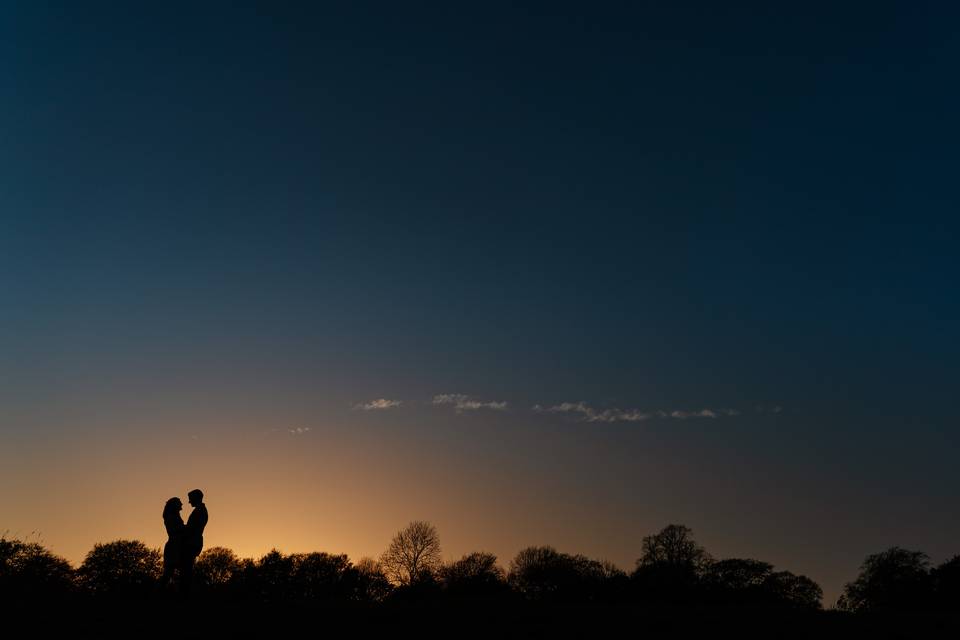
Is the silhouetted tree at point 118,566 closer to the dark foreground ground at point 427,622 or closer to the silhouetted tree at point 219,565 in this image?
the silhouetted tree at point 219,565

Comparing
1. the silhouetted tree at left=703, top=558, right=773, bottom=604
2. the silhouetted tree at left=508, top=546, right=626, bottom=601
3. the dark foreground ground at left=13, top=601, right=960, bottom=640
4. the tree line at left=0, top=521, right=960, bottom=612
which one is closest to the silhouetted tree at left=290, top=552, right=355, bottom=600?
the tree line at left=0, top=521, right=960, bottom=612

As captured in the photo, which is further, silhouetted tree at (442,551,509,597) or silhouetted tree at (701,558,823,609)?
silhouetted tree at (701,558,823,609)

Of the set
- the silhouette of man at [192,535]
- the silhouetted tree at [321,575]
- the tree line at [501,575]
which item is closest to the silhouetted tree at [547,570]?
the tree line at [501,575]

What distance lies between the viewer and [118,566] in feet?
289

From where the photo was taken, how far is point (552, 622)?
54.3 feet

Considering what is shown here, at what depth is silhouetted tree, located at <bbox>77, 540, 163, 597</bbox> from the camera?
85062 mm

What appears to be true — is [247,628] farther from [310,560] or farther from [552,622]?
[310,560]

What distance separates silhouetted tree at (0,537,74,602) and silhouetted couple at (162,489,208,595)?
3427mm

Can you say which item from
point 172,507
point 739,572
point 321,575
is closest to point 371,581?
point 321,575

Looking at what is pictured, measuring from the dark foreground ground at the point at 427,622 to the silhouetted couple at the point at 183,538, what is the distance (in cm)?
121

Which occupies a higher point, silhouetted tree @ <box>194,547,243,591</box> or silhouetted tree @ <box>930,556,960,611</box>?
silhouetted tree @ <box>194,547,243,591</box>

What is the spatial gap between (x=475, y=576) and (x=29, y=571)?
71.7m

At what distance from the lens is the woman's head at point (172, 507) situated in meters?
19.5

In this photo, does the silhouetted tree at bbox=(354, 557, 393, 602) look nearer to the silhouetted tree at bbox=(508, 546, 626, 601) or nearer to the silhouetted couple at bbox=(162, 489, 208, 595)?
the silhouetted tree at bbox=(508, 546, 626, 601)
